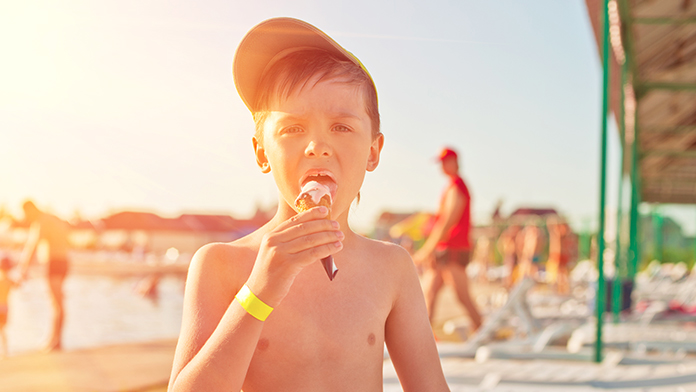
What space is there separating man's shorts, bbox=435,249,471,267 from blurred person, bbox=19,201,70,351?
15.1 ft

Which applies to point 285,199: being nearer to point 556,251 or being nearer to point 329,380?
point 329,380

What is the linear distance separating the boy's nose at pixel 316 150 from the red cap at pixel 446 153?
189 inches

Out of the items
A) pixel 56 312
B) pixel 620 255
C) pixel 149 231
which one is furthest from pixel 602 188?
pixel 149 231

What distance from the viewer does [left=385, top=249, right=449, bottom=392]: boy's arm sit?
1.30m

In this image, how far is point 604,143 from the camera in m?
4.62

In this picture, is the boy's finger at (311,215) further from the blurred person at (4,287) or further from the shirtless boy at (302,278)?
the blurred person at (4,287)

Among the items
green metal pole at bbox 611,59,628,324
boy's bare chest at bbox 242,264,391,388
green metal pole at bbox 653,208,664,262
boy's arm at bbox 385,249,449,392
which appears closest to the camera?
boy's bare chest at bbox 242,264,391,388

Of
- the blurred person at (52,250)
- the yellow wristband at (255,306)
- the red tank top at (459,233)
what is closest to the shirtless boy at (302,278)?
the yellow wristband at (255,306)

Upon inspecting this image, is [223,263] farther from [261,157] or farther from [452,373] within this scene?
[452,373]

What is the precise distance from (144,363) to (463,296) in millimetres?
3001

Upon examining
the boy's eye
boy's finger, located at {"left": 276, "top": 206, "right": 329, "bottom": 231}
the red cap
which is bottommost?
boy's finger, located at {"left": 276, "top": 206, "right": 329, "bottom": 231}

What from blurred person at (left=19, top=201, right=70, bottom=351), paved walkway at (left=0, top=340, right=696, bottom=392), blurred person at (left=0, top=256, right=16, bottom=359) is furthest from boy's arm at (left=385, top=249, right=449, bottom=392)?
blurred person at (left=0, top=256, right=16, bottom=359)

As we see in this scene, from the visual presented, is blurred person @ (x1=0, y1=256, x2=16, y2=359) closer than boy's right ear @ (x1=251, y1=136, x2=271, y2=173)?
No

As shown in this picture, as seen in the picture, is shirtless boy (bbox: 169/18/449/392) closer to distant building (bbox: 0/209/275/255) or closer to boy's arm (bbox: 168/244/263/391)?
boy's arm (bbox: 168/244/263/391)
